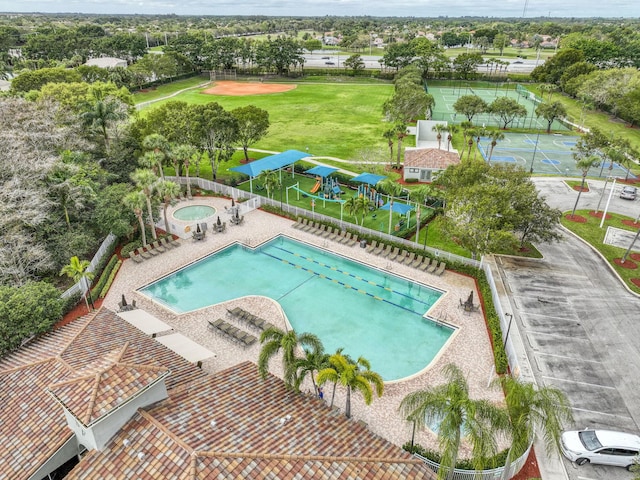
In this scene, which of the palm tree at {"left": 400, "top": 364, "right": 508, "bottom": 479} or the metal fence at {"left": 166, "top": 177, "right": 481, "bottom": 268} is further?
the metal fence at {"left": 166, "top": 177, "right": 481, "bottom": 268}

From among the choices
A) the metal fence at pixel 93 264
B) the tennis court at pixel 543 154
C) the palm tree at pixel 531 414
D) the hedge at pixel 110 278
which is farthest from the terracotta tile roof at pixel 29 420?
the tennis court at pixel 543 154

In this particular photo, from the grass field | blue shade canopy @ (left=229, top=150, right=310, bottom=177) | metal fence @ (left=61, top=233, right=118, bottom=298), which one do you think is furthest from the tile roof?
the grass field

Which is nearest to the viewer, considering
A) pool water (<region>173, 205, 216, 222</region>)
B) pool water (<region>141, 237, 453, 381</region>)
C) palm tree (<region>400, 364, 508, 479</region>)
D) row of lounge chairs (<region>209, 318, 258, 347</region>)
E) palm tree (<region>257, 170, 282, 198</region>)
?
palm tree (<region>400, 364, 508, 479</region>)

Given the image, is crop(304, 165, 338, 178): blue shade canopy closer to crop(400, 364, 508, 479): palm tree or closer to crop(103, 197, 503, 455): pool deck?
crop(103, 197, 503, 455): pool deck

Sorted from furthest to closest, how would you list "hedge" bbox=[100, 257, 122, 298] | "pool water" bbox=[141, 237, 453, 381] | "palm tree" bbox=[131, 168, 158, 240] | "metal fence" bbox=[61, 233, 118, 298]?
1. "palm tree" bbox=[131, 168, 158, 240]
2. "hedge" bbox=[100, 257, 122, 298]
3. "metal fence" bbox=[61, 233, 118, 298]
4. "pool water" bbox=[141, 237, 453, 381]

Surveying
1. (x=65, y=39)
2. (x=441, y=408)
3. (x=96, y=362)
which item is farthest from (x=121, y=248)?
(x=65, y=39)

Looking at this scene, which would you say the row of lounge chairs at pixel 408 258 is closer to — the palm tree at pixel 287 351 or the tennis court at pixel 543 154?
the palm tree at pixel 287 351
